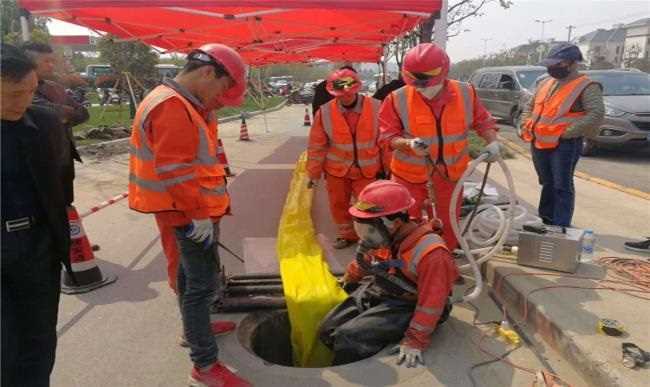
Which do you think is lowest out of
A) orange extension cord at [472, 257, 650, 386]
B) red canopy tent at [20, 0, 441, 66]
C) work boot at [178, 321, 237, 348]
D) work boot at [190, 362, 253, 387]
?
work boot at [178, 321, 237, 348]

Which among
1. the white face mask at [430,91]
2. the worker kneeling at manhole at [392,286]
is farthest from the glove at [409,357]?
the white face mask at [430,91]

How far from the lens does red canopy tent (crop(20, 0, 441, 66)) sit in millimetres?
4824

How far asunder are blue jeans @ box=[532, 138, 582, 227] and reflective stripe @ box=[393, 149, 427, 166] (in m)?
1.63

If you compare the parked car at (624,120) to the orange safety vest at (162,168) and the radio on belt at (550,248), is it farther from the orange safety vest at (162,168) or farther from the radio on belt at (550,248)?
the orange safety vest at (162,168)

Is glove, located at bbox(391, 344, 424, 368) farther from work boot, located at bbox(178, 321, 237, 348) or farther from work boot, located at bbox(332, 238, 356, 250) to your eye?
work boot, located at bbox(332, 238, 356, 250)

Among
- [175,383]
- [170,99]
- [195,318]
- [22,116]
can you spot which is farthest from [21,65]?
[175,383]

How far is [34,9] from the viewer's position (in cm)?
520

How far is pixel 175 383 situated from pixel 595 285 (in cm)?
293

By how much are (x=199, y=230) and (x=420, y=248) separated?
51.6 inches

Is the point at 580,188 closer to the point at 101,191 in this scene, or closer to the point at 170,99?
the point at 170,99

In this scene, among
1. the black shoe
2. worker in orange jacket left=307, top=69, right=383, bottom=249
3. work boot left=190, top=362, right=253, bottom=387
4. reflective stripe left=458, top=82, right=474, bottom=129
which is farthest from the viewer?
worker in orange jacket left=307, top=69, right=383, bottom=249

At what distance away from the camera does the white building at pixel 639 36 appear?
6131 cm

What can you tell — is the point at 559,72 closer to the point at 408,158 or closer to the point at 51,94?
the point at 408,158

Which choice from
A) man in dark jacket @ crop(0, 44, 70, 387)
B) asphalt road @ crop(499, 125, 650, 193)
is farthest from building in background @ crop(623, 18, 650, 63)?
man in dark jacket @ crop(0, 44, 70, 387)
